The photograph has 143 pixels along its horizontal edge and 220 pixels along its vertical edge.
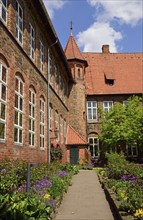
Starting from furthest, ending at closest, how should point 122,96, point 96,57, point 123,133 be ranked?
1. point 96,57
2. point 122,96
3. point 123,133

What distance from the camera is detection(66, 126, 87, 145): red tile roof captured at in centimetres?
2970

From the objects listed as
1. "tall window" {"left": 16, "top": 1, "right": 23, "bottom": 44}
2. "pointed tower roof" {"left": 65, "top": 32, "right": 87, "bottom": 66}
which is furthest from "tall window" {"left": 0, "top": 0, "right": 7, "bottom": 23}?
"pointed tower roof" {"left": 65, "top": 32, "right": 87, "bottom": 66}

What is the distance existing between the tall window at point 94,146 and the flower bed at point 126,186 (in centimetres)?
1598

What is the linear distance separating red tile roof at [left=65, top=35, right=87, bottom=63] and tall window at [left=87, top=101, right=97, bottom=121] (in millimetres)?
5327

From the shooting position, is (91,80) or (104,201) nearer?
(104,201)

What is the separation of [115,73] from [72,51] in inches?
287

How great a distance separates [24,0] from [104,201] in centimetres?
1008

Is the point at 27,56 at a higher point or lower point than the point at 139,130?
higher

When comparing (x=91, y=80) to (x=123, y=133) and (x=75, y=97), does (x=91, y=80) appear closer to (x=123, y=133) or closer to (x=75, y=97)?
(x=75, y=97)

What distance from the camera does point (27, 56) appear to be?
14.3 metres

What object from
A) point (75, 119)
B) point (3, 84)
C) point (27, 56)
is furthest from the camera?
point (75, 119)

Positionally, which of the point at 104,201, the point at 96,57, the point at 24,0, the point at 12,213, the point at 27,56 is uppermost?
the point at 96,57

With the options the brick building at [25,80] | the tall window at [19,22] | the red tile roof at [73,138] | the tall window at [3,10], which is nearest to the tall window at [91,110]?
the red tile roof at [73,138]

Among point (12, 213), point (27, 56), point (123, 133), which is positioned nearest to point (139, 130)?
point (123, 133)
